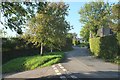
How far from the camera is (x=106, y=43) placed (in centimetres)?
3181

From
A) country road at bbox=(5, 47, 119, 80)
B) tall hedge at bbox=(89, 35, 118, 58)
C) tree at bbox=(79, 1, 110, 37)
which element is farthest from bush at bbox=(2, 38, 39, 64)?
tree at bbox=(79, 1, 110, 37)

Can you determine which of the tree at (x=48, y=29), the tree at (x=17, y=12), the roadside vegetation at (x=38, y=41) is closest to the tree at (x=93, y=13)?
the roadside vegetation at (x=38, y=41)

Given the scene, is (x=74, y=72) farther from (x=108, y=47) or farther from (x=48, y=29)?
(x=48, y=29)

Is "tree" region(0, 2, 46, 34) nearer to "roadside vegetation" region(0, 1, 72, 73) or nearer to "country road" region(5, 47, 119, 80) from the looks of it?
"country road" region(5, 47, 119, 80)

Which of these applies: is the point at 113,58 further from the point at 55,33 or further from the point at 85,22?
the point at 85,22

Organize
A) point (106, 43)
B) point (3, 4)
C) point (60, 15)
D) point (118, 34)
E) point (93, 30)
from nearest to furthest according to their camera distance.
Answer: point (3, 4) < point (118, 34) < point (106, 43) < point (60, 15) < point (93, 30)

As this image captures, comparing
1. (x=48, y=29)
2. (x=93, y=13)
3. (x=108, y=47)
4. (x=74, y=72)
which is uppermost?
(x=93, y=13)

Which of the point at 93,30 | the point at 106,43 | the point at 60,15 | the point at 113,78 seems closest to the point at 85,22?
the point at 93,30

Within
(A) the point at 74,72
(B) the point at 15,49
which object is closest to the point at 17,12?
(A) the point at 74,72

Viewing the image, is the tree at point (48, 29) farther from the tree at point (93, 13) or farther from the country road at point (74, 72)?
the tree at point (93, 13)

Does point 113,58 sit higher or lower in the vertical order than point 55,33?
lower

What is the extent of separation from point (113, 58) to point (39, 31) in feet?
42.2

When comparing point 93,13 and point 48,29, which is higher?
point 93,13

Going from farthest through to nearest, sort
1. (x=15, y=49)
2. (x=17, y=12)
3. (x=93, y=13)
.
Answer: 1. (x=93, y=13)
2. (x=15, y=49)
3. (x=17, y=12)
